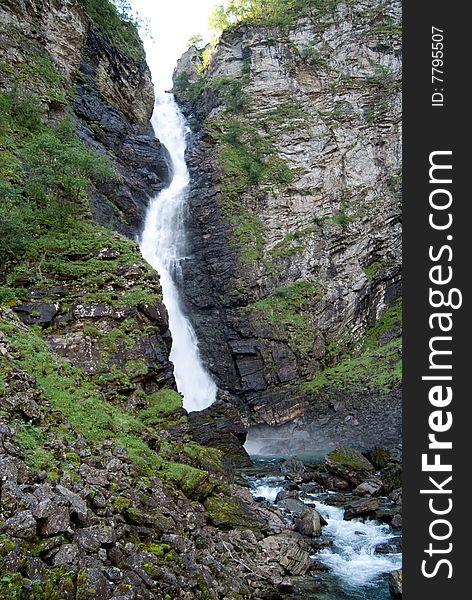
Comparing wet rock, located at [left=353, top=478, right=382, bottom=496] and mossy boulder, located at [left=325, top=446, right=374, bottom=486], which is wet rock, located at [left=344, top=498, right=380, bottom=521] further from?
mossy boulder, located at [left=325, top=446, right=374, bottom=486]

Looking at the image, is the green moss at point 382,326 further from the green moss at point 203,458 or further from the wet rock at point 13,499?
the wet rock at point 13,499

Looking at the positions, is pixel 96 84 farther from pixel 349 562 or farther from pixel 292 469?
pixel 349 562

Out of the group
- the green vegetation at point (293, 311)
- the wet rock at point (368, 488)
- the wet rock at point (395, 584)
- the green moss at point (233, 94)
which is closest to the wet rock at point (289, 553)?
the wet rock at point (395, 584)

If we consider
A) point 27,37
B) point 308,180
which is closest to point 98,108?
point 27,37

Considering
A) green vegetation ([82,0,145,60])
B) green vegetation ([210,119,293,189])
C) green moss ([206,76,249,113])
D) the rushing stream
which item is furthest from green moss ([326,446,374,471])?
green vegetation ([82,0,145,60])

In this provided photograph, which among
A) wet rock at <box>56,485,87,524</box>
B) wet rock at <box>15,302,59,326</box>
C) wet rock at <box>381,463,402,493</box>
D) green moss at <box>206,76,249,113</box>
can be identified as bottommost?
wet rock at <box>56,485,87,524</box>

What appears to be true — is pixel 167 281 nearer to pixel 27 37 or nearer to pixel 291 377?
pixel 291 377

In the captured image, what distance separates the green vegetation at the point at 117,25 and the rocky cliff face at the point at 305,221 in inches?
262

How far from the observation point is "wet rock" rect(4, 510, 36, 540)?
15.3 ft

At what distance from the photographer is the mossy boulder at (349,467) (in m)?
14.4

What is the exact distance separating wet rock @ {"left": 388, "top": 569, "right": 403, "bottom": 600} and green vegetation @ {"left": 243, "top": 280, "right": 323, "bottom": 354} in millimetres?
16817

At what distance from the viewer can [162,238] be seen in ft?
88.4

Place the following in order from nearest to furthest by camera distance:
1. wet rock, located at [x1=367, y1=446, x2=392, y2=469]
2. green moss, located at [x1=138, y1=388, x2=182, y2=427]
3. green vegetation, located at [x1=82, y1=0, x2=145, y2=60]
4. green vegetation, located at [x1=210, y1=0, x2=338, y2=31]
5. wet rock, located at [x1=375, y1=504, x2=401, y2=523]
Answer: wet rock, located at [x1=375, y1=504, x2=401, y2=523] < green moss, located at [x1=138, y1=388, x2=182, y2=427] < wet rock, located at [x1=367, y1=446, x2=392, y2=469] < green vegetation, located at [x1=82, y1=0, x2=145, y2=60] < green vegetation, located at [x1=210, y1=0, x2=338, y2=31]

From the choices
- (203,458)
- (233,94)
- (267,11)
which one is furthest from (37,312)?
(267,11)
